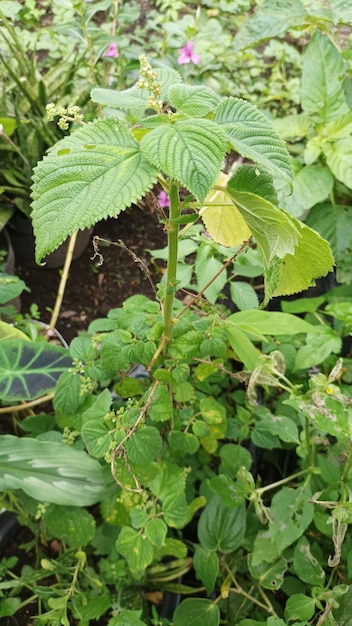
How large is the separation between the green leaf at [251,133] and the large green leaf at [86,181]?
0.10 metres

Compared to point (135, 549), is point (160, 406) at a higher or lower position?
higher

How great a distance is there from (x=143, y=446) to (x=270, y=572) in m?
0.40

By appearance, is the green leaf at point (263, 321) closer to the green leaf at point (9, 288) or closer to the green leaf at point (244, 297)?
the green leaf at point (244, 297)

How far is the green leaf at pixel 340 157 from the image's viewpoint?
1299mm

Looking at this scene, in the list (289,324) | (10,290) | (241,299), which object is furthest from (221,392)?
(10,290)

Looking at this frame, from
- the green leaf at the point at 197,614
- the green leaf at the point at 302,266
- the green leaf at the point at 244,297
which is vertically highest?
the green leaf at the point at 302,266

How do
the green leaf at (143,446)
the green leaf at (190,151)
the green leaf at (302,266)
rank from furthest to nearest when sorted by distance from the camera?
1. the green leaf at (143,446)
2. the green leaf at (302,266)
3. the green leaf at (190,151)

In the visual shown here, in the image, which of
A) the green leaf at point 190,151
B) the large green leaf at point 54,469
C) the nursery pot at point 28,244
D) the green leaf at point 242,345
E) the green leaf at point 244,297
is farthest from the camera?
the nursery pot at point 28,244

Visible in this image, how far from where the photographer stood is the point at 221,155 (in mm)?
525

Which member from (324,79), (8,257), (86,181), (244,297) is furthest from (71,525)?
(324,79)

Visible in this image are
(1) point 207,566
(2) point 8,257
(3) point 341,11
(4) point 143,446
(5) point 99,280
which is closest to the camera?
(4) point 143,446

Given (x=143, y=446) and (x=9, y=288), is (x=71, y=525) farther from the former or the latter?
(x=9, y=288)

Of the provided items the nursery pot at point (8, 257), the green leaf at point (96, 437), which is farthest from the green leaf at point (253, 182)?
the nursery pot at point (8, 257)

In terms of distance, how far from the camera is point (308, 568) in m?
0.88
